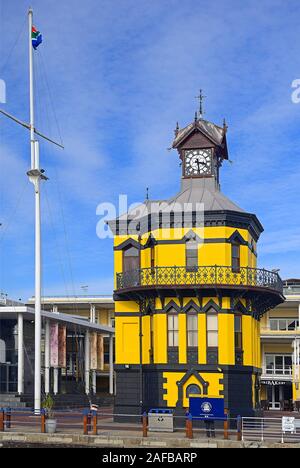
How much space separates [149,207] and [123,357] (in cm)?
829

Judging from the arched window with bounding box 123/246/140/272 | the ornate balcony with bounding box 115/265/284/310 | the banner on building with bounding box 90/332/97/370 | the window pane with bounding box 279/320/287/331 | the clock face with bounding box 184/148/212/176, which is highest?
the clock face with bounding box 184/148/212/176

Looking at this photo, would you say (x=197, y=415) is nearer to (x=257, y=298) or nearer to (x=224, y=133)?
(x=257, y=298)

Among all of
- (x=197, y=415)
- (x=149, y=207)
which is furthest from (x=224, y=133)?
(x=197, y=415)

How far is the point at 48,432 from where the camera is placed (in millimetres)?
30672

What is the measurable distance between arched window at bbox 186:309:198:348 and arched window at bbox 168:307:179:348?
62cm

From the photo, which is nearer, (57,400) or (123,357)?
(123,357)

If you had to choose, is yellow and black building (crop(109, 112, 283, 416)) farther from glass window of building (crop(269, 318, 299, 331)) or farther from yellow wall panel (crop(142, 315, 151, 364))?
glass window of building (crop(269, 318, 299, 331))

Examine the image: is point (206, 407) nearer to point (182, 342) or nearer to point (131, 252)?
point (182, 342)

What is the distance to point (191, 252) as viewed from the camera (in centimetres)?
3947

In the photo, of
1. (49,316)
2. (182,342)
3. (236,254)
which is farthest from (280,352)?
(182,342)

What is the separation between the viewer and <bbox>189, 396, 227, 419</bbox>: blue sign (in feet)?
104

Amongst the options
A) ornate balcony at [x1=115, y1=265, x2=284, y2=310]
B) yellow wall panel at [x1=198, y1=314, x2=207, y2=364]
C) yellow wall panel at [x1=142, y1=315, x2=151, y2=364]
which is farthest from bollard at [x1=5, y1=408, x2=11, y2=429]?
yellow wall panel at [x1=198, y1=314, x2=207, y2=364]

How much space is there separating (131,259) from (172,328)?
4.85m

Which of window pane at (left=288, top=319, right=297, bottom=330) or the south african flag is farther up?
the south african flag
